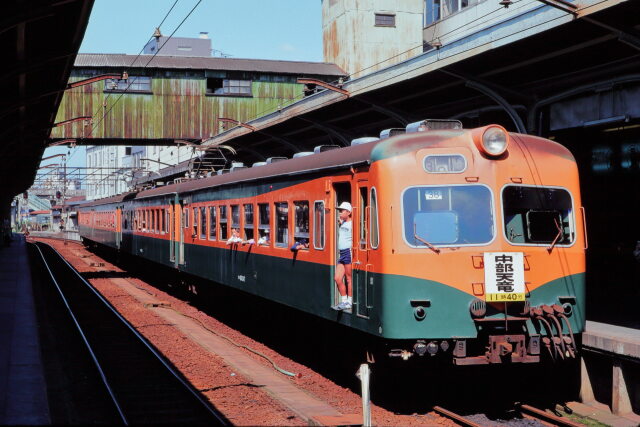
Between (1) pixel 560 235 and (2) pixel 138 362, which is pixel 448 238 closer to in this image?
(1) pixel 560 235

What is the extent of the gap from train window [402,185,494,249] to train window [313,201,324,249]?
1.90m

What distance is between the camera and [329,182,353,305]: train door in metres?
10.0

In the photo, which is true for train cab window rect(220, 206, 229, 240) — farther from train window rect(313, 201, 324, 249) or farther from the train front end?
the train front end

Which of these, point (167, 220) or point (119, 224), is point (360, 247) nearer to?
point (167, 220)

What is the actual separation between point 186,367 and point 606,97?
7710mm

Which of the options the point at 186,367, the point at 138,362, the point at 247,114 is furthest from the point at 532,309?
the point at 247,114

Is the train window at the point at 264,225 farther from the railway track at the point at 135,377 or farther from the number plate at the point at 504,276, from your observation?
the number plate at the point at 504,276

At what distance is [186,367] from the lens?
11.7m

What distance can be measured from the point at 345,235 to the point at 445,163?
1.55 meters

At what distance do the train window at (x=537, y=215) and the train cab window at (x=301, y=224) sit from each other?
119 inches

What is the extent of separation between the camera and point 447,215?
8.92 meters

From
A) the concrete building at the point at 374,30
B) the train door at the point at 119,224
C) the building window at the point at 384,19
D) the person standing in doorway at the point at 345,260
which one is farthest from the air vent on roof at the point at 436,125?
the building window at the point at 384,19

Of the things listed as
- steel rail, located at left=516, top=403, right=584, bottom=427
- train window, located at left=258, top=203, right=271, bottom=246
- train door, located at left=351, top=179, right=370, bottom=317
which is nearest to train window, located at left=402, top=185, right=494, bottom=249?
train door, located at left=351, top=179, right=370, bottom=317

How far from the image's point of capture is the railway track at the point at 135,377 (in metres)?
8.95
